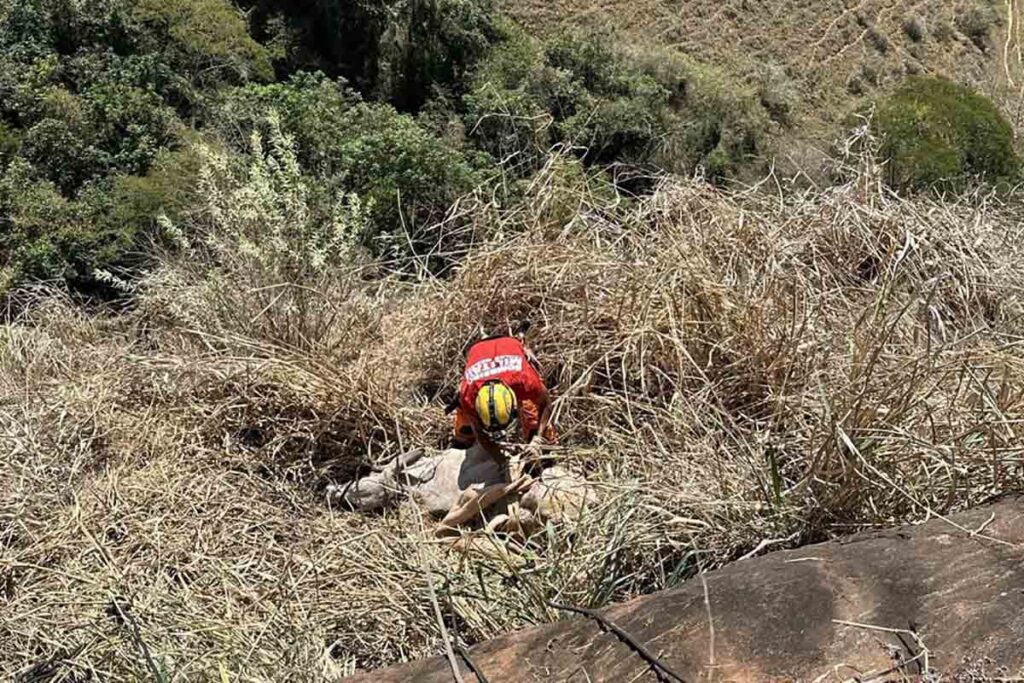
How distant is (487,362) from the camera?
12.8ft

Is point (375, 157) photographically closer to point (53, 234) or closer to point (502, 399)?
point (53, 234)

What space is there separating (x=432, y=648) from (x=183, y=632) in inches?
29.6

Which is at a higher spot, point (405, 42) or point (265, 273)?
point (265, 273)

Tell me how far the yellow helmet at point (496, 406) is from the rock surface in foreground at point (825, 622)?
1.52 meters

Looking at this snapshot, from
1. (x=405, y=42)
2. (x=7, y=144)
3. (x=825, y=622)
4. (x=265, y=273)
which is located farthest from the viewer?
(x=405, y=42)

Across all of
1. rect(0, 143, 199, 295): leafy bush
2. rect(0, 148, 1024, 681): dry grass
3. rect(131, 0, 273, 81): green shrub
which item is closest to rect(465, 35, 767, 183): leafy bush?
rect(0, 143, 199, 295): leafy bush

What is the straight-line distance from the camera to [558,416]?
3928mm

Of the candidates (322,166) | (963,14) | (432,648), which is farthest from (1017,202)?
(963,14)

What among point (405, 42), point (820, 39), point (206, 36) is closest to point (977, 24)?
point (820, 39)

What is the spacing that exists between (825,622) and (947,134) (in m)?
11.9

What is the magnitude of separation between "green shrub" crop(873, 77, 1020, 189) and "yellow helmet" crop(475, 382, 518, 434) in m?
7.85

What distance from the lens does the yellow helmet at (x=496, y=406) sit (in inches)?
149

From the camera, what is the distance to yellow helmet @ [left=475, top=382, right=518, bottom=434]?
3.77 m

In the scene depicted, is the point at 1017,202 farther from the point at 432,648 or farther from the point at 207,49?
the point at 207,49
